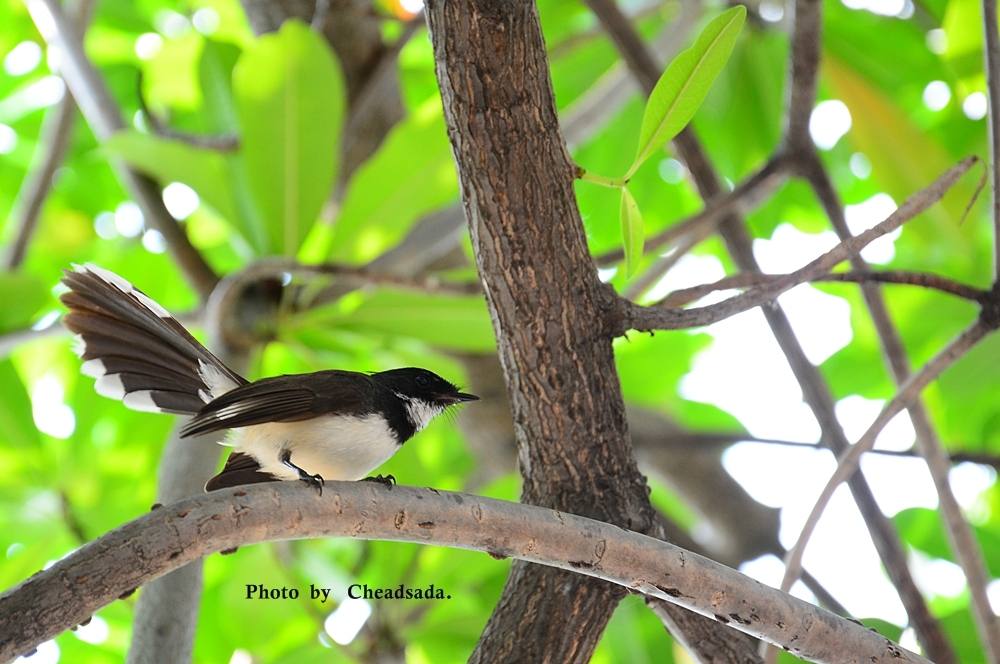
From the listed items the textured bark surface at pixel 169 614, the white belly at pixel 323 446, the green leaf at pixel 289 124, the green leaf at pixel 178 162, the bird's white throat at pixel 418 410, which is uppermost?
the green leaf at pixel 289 124

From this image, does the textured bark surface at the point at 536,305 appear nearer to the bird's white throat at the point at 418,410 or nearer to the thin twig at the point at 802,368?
the bird's white throat at the point at 418,410

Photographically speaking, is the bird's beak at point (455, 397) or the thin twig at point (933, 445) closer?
the thin twig at point (933, 445)

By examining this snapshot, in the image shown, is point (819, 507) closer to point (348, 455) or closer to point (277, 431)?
point (348, 455)

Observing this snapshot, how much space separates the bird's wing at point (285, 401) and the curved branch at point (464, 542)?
57 cm

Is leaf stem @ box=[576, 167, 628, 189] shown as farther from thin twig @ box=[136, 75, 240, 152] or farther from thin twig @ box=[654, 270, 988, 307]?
thin twig @ box=[136, 75, 240, 152]

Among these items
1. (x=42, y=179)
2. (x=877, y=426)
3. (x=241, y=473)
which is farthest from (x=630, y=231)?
(x=42, y=179)

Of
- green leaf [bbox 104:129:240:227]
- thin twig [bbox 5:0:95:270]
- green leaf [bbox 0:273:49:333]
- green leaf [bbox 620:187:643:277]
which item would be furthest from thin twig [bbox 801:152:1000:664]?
thin twig [bbox 5:0:95:270]

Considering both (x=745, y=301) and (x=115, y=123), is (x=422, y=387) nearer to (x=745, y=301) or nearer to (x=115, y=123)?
(x=745, y=301)

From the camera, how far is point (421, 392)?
246 centimetres

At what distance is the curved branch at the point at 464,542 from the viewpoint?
1311 mm

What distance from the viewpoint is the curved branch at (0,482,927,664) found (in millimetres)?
1311

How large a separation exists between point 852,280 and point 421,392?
102 cm

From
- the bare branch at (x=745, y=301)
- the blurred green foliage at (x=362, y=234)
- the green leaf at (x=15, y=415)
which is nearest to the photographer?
the bare branch at (x=745, y=301)

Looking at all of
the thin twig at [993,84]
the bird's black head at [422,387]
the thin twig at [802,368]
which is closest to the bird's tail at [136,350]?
the bird's black head at [422,387]
